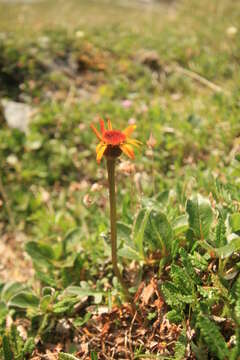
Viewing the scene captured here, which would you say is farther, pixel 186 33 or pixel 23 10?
pixel 23 10

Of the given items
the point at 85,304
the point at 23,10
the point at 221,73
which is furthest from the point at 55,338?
the point at 23,10

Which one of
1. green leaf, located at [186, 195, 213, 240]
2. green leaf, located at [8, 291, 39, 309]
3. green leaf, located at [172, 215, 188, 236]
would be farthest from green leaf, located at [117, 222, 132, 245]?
green leaf, located at [8, 291, 39, 309]

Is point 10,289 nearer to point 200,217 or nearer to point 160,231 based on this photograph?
point 160,231

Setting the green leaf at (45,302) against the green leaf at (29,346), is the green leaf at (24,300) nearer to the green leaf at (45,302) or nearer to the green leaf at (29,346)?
the green leaf at (45,302)

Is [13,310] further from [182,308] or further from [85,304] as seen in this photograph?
[182,308]

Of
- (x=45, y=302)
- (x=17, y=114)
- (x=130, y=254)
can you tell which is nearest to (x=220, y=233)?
(x=130, y=254)

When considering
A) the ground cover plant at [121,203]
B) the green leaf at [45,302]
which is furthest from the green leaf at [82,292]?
the green leaf at [45,302]

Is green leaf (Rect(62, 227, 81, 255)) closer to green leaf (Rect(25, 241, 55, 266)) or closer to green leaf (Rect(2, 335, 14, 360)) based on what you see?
green leaf (Rect(25, 241, 55, 266))

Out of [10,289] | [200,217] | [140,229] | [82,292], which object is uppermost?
[200,217]
